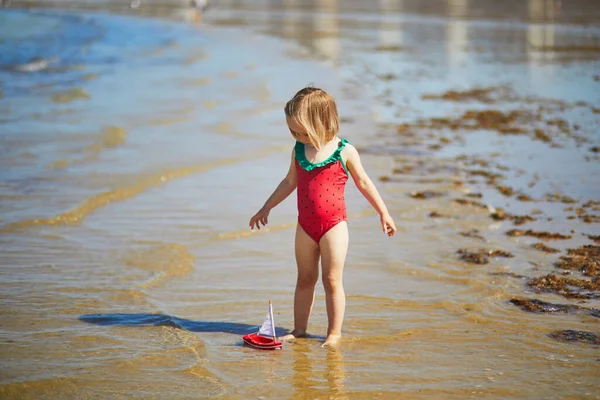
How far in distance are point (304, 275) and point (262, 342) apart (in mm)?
451

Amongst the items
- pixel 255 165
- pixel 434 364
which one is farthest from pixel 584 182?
pixel 434 364

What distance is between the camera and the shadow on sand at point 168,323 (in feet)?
16.4

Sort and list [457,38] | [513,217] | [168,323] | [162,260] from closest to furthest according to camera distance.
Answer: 1. [168,323]
2. [162,260]
3. [513,217]
4. [457,38]

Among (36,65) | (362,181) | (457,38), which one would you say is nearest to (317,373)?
(362,181)

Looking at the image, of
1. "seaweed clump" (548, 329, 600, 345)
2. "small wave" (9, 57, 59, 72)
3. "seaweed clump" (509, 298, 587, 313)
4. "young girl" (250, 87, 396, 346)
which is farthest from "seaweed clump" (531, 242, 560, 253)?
"small wave" (9, 57, 59, 72)

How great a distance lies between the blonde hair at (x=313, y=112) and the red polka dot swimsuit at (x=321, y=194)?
0.16m

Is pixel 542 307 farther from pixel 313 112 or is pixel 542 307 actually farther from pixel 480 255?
pixel 313 112

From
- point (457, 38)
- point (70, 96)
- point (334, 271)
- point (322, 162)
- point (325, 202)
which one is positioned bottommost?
point (70, 96)

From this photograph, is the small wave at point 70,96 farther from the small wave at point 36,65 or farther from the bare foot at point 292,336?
the bare foot at point 292,336

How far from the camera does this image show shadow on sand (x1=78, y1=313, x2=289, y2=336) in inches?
197

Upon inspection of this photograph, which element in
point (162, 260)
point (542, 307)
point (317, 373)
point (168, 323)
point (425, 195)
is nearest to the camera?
point (317, 373)

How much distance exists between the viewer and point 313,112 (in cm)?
459

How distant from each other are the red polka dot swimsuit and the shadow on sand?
73 cm

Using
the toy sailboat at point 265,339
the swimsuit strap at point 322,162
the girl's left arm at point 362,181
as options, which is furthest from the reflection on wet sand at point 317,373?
the swimsuit strap at point 322,162
